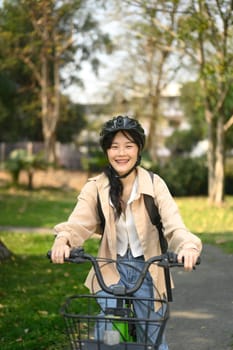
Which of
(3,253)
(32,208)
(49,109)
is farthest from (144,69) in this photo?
(3,253)

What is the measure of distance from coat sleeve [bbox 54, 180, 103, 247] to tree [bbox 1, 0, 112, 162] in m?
18.8

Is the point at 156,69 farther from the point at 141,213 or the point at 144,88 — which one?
the point at 141,213

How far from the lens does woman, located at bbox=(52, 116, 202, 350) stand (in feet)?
11.9

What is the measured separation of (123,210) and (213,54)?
18978 mm

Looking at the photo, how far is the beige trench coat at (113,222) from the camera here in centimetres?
358

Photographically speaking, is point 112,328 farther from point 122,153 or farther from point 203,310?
point 203,310

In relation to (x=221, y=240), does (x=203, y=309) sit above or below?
above

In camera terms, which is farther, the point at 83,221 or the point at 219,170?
the point at 219,170

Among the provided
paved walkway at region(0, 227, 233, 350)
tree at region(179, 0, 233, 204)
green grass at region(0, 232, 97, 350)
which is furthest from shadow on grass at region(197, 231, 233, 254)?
tree at region(179, 0, 233, 204)

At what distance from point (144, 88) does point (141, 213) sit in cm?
3162

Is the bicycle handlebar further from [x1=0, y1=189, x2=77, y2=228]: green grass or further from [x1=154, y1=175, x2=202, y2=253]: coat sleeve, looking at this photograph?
[x1=0, y1=189, x2=77, y2=228]: green grass

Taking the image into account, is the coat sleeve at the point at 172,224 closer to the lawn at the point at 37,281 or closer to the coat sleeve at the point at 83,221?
the coat sleeve at the point at 83,221

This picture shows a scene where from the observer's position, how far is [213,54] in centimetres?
2192

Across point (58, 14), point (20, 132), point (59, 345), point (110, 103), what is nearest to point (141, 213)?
point (59, 345)
